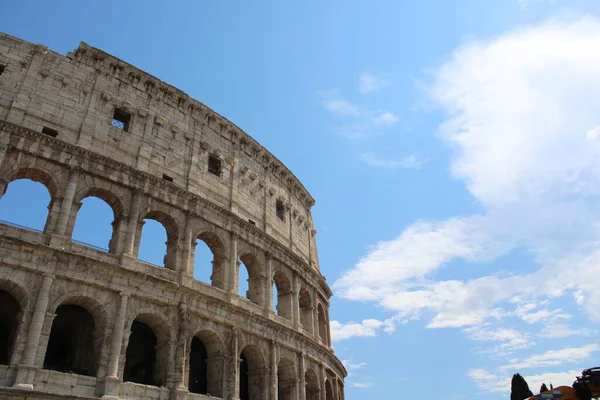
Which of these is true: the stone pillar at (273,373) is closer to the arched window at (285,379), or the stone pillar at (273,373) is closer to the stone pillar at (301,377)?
the arched window at (285,379)

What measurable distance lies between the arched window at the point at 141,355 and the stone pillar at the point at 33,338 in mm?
3660

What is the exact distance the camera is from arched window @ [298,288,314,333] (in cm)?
2392

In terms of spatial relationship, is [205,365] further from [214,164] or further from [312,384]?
[214,164]

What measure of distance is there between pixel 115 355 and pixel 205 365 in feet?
15.3

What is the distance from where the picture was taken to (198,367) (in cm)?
1800

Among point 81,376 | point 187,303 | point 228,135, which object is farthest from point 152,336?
point 228,135

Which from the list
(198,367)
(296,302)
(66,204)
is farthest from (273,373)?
(66,204)

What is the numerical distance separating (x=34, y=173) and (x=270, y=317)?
1045 cm

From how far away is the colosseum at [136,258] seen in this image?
14.0m

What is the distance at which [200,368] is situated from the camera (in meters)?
18.0

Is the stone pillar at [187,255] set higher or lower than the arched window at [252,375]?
higher

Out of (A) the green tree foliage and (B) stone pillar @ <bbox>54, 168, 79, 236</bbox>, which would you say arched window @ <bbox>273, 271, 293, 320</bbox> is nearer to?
(B) stone pillar @ <bbox>54, 168, 79, 236</bbox>

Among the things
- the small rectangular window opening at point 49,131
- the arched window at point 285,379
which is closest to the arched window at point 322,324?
the arched window at point 285,379

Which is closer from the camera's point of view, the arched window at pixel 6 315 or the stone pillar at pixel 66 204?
the arched window at pixel 6 315
